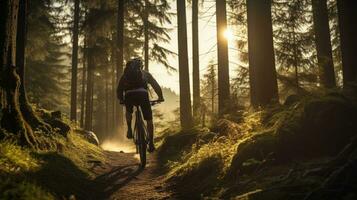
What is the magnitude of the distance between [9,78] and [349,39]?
6490mm

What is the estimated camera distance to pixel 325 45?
15891 millimetres

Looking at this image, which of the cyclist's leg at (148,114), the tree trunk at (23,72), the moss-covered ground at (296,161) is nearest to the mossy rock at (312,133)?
the moss-covered ground at (296,161)

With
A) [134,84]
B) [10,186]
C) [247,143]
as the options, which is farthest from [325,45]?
[10,186]

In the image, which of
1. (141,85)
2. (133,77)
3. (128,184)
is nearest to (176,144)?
(141,85)

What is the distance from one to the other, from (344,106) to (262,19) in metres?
4.59

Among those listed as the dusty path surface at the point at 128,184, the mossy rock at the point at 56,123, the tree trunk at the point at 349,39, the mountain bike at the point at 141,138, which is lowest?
the dusty path surface at the point at 128,184

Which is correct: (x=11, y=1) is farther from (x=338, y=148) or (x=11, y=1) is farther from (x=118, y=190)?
(x=338, y=148)

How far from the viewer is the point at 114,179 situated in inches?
300

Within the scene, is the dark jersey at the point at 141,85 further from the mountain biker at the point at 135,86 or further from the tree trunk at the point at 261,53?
the tree trunk at the point at 261,53

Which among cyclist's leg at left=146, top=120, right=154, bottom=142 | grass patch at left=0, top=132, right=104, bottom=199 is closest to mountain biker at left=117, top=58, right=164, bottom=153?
cyclist's leg at left=146, top=120, right=154, bottom=142

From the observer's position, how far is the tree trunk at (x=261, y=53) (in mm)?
9148

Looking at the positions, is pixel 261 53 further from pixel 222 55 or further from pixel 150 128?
pixel 222 55

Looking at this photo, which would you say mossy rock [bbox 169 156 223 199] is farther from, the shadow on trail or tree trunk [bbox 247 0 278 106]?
tree trunk [bbox 247 0 278 106]

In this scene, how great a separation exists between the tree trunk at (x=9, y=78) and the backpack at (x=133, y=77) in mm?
2352
